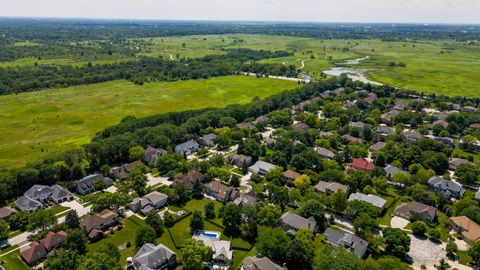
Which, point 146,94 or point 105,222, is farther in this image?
point 146,94

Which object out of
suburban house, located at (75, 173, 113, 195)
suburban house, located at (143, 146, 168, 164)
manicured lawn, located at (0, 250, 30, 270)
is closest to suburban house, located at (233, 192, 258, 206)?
suburban house, located at (143, 146, 168, 164)

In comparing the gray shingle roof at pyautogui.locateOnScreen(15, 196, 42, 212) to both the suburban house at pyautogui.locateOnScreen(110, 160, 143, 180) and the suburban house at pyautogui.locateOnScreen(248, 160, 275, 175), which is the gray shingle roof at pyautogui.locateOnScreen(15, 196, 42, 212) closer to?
the suburban house at pyautogui.locateOnScreen(110, 160, 143, 180)

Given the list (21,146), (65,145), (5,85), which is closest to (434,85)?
(65,145)

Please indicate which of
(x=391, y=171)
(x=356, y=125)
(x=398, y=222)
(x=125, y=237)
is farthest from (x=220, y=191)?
(x=356, y=125)

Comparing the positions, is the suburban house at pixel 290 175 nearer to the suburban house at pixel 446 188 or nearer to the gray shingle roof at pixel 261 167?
the gray shingle roof at pixel 261 167

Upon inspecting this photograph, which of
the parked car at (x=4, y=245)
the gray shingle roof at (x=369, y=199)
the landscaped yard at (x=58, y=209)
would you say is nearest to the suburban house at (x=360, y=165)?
the gray shingle roof at (x=369, y=199)

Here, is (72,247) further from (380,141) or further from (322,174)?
(380,141)

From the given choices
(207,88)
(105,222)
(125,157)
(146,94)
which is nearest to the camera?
(105,222)
